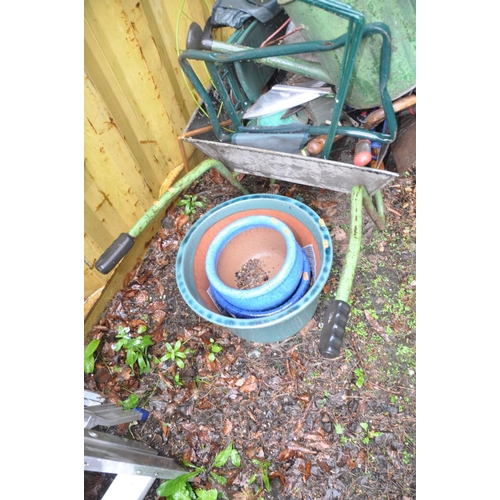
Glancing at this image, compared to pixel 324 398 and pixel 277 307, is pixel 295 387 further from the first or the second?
pixel 277 307

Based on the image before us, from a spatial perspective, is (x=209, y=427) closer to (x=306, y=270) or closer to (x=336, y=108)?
(x=306, y=270)

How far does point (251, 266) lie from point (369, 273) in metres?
0.77

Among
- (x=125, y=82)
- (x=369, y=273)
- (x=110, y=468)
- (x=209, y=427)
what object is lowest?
(x=110, y=468)

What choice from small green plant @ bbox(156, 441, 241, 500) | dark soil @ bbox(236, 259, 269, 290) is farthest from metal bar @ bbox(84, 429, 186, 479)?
dark soil @ bbox(236, 259, 269, 290)

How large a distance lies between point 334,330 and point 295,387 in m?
0.95

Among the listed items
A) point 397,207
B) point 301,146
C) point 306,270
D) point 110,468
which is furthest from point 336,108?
point 110,468

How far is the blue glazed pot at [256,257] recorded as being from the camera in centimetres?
213

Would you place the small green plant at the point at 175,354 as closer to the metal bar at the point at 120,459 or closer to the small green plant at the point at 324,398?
the metal bar at the point at 120,459

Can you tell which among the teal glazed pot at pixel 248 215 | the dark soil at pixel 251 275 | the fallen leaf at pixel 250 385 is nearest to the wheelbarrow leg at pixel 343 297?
the teal glazed pot at pixel 248 215

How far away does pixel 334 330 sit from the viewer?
1628mm

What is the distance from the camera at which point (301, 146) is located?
2279mm

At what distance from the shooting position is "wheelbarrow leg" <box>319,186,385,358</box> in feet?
5.30

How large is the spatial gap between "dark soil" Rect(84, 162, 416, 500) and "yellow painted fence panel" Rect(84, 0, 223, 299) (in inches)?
21.2

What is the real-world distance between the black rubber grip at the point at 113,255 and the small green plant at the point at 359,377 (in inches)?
57.4
